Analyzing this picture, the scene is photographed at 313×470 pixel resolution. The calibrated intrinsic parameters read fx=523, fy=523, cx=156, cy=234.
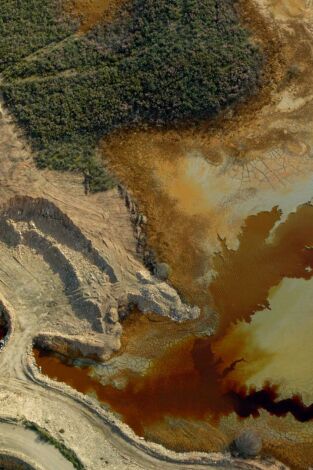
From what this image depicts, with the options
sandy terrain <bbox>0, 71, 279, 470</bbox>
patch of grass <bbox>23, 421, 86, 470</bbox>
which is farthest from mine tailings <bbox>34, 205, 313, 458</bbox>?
patch of grass <bbox>23, 421, 86, 470</bbox>

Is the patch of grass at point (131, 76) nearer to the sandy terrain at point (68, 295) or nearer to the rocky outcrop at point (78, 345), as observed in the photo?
the sandy terrain at point (68, 295)

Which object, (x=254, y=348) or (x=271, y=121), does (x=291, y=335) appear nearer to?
(x=254, y=348)

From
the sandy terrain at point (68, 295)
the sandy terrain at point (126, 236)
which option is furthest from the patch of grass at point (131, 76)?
the sandy terrain at point (68, 295)

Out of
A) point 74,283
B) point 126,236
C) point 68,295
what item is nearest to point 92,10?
point 126,236

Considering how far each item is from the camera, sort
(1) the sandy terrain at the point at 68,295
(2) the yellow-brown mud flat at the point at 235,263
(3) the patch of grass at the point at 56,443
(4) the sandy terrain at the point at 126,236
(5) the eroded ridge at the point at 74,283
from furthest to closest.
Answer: (5) the eroded ridge at the point at 74,283 → (2) the yellow-brown mud flat at the point at 235,263 → (4) the sandy terrain at the point at 126,236 → (1) the sandy terrain at the point at 68,295 → (3) the patch of grass at the point at 56,443

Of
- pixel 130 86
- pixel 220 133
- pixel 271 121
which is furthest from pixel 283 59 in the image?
pixel 130 86

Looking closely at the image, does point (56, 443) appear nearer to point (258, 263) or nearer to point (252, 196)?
point (258, 263)
